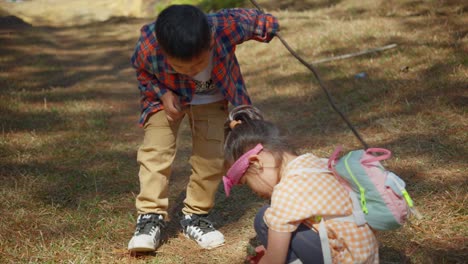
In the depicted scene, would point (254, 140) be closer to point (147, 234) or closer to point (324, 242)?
point (324, 242)

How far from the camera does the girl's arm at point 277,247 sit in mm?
2178

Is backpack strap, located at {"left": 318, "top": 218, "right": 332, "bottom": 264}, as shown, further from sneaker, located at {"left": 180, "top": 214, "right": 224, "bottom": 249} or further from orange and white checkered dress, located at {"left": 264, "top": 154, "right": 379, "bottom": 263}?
sneaker, located at {"left": 180, "top": 214, "right": 224, "bottom": 249}

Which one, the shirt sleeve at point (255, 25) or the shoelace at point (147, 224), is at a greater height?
the shirt sleeve at point (255, 25)

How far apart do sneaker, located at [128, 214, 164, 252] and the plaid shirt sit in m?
0.55

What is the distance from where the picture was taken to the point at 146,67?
3.09m

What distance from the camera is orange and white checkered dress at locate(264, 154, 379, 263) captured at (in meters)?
2.15

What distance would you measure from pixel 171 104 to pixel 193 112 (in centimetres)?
22

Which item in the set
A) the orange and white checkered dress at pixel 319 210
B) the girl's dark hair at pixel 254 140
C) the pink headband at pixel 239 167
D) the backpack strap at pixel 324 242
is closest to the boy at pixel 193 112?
the girl's dark hair at pixel 254 140

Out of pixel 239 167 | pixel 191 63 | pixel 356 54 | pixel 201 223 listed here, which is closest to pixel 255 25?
pixel 191 63

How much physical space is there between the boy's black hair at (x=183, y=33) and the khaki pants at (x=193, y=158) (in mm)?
660

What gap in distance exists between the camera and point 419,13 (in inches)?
A: 307

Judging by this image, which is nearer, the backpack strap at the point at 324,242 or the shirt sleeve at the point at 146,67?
the backpack strap at the point at 324,242

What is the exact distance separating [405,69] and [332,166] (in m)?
4.02

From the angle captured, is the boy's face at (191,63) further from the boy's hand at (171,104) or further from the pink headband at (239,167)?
the pink headband at (239,167)
